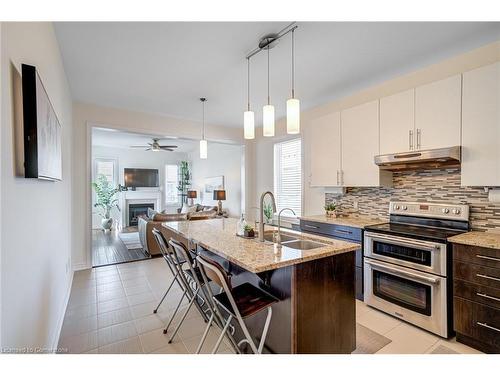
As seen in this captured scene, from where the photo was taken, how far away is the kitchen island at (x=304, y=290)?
1477mm

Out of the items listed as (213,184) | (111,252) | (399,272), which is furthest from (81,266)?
(399,272)

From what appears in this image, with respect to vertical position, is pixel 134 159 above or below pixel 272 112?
above

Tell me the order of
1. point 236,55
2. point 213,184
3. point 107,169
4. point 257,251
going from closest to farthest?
1. point 257,251
2. point 236,55
3. point 213,184
4. point 107,169

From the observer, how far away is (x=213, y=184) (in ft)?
23.9

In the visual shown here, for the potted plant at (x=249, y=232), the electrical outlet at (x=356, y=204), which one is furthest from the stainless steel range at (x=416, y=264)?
the potted plant at (x=249, y=232)

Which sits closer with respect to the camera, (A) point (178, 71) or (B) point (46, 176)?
(B) point (46, 176)

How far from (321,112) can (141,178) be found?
21.1 ft

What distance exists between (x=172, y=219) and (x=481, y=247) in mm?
4275

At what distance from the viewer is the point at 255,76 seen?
9.40ft

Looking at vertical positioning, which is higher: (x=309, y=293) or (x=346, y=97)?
(x=346, y=97)

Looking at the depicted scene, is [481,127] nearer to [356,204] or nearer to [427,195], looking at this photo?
[427,195]

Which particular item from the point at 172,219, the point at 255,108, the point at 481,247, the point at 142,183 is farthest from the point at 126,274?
the point at 142,183
